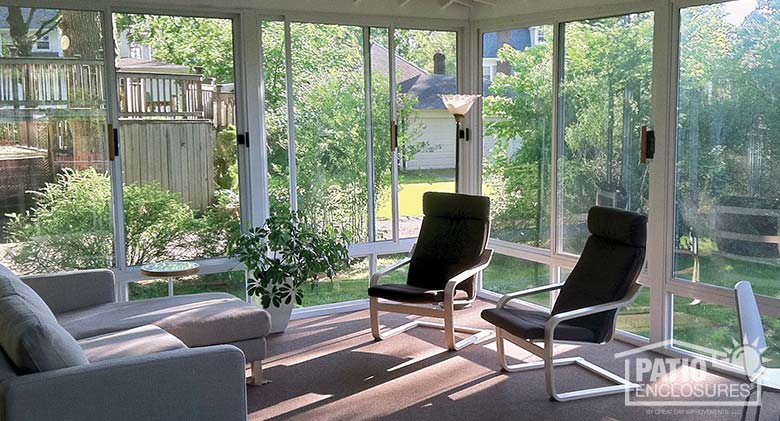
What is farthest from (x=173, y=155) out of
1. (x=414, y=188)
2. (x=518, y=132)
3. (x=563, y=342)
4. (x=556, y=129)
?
(x=563, y=342)

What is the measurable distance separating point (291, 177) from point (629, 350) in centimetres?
270

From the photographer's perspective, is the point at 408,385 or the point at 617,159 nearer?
the point at 408,385

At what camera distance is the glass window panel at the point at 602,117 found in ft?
16.6

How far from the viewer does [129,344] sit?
3.69m

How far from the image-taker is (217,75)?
220 inches

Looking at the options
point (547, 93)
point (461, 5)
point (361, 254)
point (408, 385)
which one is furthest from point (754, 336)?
point (461, 5)

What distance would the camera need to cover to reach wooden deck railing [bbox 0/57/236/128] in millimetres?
4969

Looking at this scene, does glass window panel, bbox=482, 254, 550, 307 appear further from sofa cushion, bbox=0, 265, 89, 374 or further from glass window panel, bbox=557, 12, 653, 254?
sofa cushion, bbox=0, 265, 89, 374

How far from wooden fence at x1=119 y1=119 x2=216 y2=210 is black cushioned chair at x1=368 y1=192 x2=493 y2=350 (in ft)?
4.71

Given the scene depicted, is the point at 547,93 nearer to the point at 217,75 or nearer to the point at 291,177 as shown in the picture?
the point at 291,177

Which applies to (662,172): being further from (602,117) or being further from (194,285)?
(194,285)

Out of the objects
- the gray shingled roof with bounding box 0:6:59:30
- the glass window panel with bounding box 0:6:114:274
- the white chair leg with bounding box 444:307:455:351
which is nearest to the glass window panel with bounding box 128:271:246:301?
the glass window panel with bounding box 0:6:114:274

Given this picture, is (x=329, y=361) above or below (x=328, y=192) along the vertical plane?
below

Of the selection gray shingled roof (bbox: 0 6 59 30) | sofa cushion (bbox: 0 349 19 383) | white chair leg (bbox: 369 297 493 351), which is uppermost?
gray shingled roof (bbox: 0 6 59 30)
